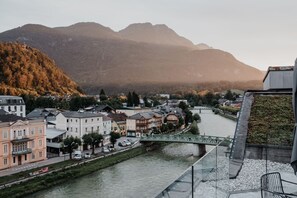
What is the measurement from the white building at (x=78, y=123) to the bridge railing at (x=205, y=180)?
2244cm

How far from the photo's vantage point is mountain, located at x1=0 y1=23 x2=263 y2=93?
15400 centimetres

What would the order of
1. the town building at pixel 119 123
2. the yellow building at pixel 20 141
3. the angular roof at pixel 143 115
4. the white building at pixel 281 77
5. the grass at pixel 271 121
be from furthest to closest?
the angular roof at pixel 143 115 < the town building at pixel 119 123 < the yellow building at pixel 20 141 < the white building at pixel 281 77 < the grass at pixel 271 121

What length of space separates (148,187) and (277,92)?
7786 millimetres

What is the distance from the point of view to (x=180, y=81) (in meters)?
166

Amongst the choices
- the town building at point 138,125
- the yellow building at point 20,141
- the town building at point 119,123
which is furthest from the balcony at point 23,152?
the town building at point 138,125

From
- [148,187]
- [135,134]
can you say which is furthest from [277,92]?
[135,134]

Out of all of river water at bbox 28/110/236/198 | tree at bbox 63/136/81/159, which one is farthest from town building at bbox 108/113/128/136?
Result: tree at bbox 63/136/81/159

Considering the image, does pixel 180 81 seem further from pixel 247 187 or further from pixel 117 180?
pixel 247 187

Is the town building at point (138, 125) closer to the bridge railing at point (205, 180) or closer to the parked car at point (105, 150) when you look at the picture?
the parked car at point (105, 150)

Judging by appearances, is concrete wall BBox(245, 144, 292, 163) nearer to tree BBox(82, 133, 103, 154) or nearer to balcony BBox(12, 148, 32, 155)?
balcony BBox(12, 148, 32, 155)

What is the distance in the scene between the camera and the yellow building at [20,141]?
1916cm

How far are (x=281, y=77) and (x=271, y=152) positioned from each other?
499cm

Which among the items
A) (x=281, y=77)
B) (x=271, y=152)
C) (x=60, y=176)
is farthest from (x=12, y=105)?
(x=271, y=152)

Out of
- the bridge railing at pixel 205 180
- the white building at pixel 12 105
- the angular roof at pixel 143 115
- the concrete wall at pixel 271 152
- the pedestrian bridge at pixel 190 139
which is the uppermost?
the bridge railing at pixel 205 180
